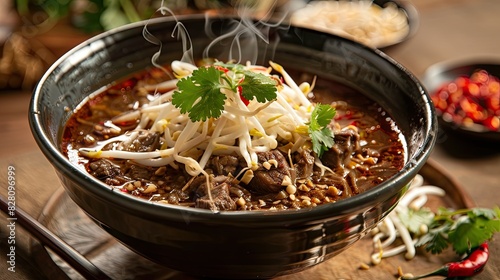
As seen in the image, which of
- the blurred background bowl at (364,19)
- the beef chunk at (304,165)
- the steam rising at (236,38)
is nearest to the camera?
the beef chunk at (304,165)

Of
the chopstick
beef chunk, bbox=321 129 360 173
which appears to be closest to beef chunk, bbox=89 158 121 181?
the chopstick

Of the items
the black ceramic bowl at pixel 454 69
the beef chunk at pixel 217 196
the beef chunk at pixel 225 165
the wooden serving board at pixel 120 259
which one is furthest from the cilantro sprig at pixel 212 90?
the black ceramic bowl at pixel 454 69

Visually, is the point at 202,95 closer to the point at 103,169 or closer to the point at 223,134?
the point at 223,134

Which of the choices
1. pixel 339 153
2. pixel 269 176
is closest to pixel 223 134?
pixel 269 176

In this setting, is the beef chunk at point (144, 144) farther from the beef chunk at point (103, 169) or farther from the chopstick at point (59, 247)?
the chopstick at point (59, 247)

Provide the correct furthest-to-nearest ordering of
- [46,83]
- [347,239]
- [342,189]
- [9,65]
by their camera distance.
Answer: [9,65]
[46,83]
[342,189]
[347,239]

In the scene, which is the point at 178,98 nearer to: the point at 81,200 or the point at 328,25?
the point at 81,200

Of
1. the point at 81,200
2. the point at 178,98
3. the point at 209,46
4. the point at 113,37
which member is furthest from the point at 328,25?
the point at 81,200
